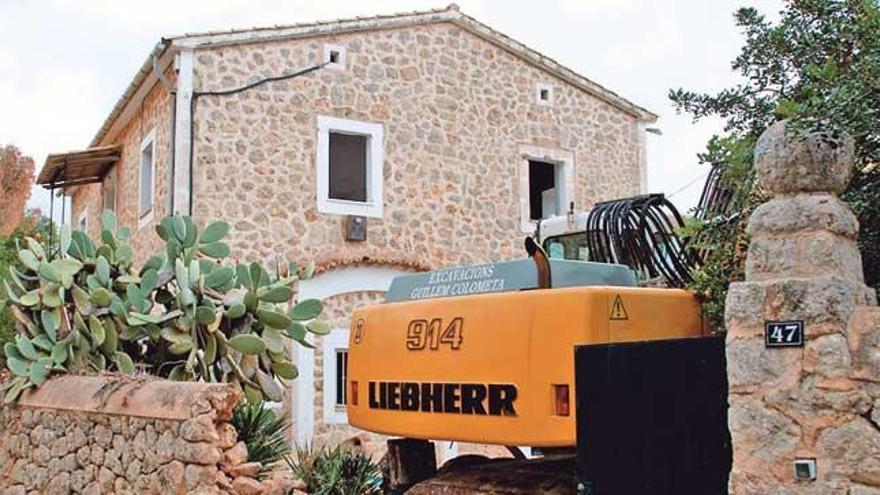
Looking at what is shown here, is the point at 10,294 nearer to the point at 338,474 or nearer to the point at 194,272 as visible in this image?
the point at 194,272

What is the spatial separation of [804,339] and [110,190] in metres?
17.8

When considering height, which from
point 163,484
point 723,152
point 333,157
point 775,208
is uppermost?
point 333,157

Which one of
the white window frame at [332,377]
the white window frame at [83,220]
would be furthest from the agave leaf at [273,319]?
the white window frame at [83,220]

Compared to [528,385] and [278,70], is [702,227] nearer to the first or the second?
[528,385]

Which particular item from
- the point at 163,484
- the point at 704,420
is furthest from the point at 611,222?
the point at 163,484

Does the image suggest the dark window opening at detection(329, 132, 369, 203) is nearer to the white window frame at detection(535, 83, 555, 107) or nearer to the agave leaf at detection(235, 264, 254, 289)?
the white window frame at detection(535, 83, 555, 107)

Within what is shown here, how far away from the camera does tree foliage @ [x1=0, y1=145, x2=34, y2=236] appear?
105 feet

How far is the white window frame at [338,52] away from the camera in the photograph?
16.1 metres

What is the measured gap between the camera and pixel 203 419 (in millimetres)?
8297

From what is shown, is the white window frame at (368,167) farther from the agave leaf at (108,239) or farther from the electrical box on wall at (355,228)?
the agave leaf at (108,239)

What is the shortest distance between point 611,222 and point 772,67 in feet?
8.70

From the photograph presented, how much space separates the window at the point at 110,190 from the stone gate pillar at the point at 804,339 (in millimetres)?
16979

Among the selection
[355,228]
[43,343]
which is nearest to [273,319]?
[43,343]

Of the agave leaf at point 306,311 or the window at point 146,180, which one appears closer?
the agave leaf at point 306,311
